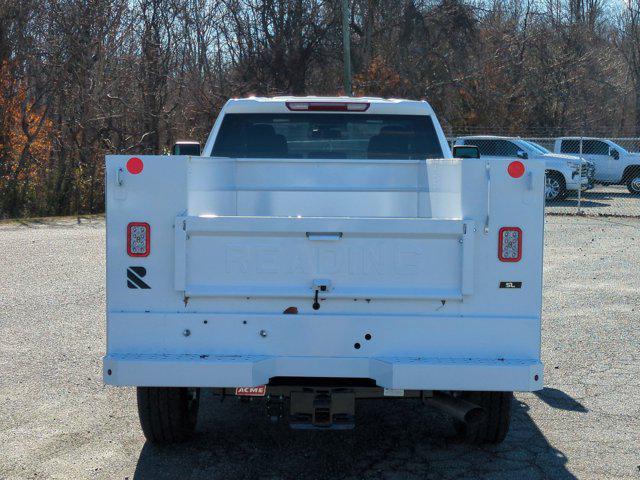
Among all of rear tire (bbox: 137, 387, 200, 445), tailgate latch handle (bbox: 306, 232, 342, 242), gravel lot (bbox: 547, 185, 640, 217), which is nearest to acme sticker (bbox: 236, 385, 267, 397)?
rear tire (bbox: 137, 387, 200, 445)

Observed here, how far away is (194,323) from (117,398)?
2.23m

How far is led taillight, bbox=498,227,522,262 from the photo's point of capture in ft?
14.9

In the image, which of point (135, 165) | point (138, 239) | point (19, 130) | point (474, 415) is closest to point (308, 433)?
point (474, 415)

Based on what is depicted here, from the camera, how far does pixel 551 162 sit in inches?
975

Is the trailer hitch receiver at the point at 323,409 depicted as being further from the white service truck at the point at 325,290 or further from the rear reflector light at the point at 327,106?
the rear reflector light at the point at 327,106

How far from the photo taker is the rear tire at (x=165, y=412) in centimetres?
507

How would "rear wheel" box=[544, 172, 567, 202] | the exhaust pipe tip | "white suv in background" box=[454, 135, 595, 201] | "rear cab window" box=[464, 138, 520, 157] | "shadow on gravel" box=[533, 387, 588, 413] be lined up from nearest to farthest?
the exhaust pipe tip
"shadow on gravel" box=[533, 387, 588, 413]
"white suv in background" box=[454, 135, 595, 201]
"rear wheel" box=[544, 172, 567, 202]
"rear cab window" box=[464, 138, 520, 157]

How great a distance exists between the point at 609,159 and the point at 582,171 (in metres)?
4.02

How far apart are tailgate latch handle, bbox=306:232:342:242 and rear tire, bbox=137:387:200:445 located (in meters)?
1.30

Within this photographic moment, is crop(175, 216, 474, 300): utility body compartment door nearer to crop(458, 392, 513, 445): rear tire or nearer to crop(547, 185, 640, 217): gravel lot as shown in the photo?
crop(458, 392, 513, 445): rear tire

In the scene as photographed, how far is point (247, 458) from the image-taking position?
5.24 m

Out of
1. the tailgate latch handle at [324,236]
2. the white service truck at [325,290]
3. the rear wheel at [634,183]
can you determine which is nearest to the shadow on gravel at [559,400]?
the white service truck at [325,290]

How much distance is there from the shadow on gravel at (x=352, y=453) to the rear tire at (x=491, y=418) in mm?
91

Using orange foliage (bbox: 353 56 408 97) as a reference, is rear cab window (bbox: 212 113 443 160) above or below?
below
